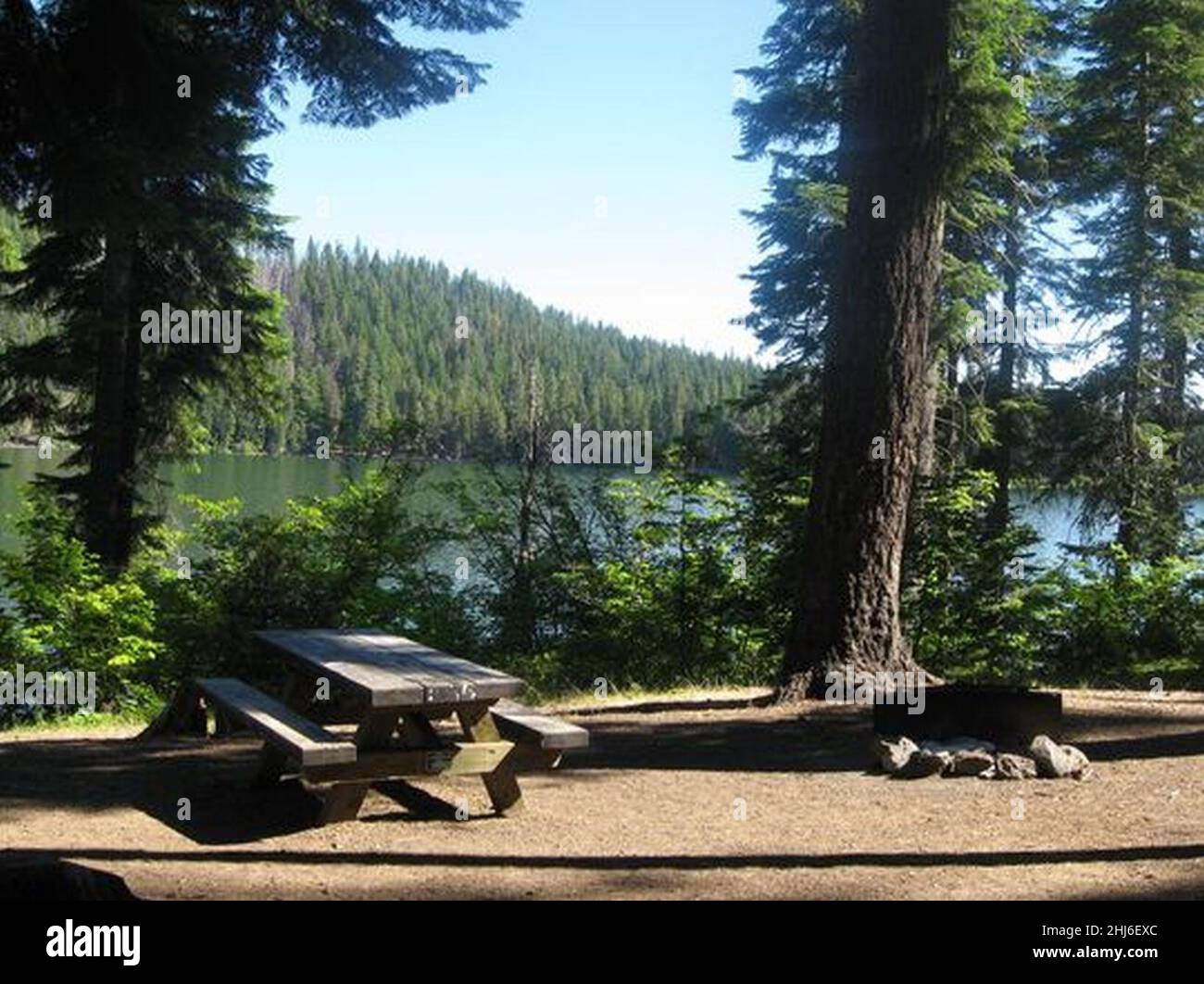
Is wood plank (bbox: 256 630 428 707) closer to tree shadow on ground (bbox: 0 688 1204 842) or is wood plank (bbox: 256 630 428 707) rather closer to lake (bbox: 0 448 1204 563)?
tree shadow on ground (bbox: 0 688 1204 842)

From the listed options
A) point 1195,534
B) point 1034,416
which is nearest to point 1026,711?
point 1195,534

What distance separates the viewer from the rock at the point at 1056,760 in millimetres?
6203

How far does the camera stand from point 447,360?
15638 centimetres

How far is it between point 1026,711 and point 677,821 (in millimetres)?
2415

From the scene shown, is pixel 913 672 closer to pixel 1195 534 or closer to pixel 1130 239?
pixel 1195 534

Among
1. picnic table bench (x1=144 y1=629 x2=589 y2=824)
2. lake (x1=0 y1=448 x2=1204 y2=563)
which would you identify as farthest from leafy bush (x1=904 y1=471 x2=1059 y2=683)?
picnic table bench (x1=144 y1=629 x2=589 y2=824)

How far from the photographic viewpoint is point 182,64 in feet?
31.7

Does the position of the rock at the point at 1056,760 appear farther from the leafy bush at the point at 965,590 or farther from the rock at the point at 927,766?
the leafy bush at the point at 965,590

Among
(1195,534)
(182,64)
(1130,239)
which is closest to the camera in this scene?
(182,64)

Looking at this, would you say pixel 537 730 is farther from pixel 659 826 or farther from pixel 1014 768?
pixel 1014 768

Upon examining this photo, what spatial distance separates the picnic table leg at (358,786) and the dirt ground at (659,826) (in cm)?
12

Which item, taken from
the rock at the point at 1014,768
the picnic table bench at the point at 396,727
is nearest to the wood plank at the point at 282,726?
the picnic table bench at the point at 396,727

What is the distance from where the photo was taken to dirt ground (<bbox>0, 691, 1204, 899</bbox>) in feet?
14.6

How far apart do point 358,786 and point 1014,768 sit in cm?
357
